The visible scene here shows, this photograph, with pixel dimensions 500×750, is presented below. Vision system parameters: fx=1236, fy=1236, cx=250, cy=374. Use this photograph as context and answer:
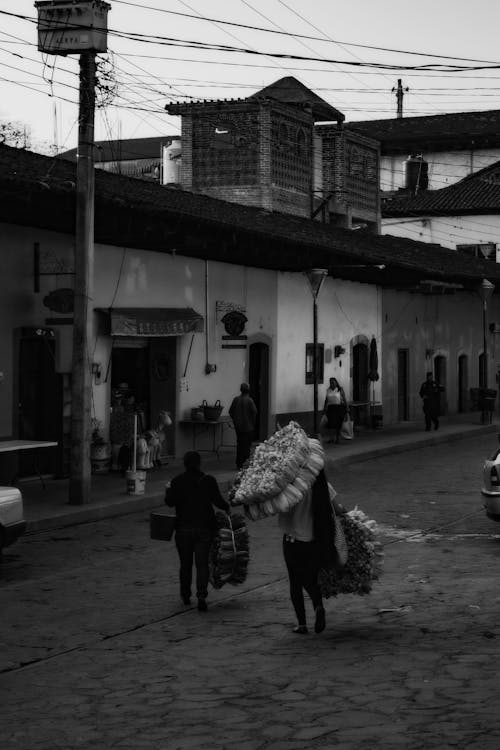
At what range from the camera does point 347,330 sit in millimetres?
34000

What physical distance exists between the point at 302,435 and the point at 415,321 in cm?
2978

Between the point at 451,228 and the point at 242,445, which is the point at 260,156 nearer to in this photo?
the point at 451,228

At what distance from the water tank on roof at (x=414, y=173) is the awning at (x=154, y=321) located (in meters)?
51.5

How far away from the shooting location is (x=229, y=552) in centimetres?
1143

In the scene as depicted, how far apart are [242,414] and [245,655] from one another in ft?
46.9

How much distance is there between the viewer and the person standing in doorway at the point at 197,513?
11.3m

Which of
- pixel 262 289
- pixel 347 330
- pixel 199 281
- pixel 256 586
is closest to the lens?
pixel 256 586

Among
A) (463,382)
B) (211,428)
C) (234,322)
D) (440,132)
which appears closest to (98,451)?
(211,428)

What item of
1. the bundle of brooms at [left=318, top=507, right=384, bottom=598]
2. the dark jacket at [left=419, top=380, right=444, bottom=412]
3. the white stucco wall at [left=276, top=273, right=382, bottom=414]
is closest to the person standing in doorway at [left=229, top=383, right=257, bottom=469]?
the white stucco wall at [left=276, top=273, right=382, bottom=414]

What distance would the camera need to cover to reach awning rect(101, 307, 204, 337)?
73.5 ft

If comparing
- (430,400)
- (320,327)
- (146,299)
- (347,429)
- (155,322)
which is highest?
(146,299)

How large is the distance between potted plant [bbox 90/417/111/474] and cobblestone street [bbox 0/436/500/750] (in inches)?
269

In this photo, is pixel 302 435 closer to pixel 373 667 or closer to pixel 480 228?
pixel 373 667

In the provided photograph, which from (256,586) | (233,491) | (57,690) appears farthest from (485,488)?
(57,690)
